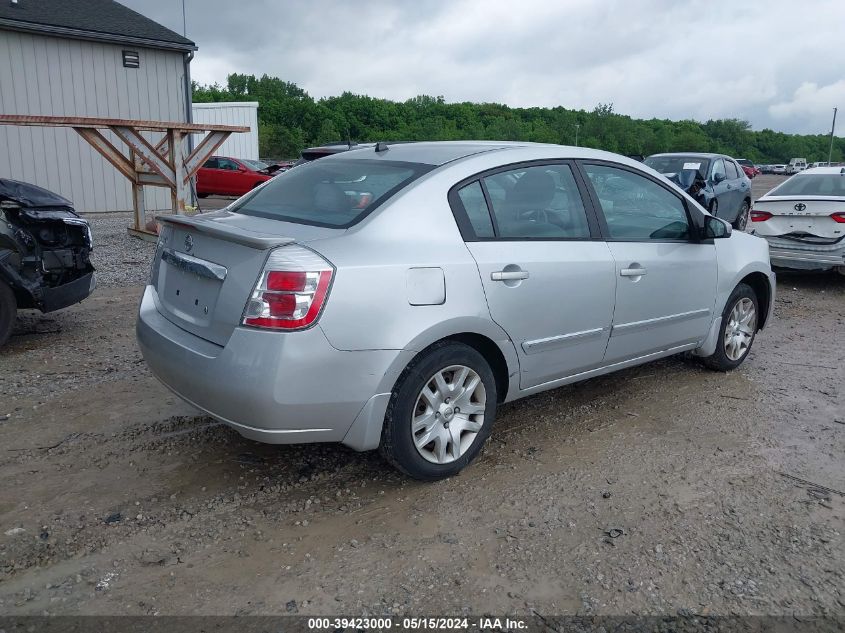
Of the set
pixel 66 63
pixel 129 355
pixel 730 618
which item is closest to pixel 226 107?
pixel 66 63

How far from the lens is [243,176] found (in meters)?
20.8

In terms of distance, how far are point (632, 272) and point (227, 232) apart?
233cm

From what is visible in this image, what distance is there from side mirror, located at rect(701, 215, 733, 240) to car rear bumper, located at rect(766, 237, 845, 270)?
192 inches

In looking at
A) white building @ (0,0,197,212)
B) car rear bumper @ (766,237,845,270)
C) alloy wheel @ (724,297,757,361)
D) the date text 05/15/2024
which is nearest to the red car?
white building @ (0,0,197,212)

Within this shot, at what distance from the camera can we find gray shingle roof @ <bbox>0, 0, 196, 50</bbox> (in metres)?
15.4

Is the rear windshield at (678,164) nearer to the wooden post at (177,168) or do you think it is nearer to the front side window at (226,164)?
the wooden post at (177,168)

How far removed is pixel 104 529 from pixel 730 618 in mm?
2511

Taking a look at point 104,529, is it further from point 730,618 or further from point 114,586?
point 730,618

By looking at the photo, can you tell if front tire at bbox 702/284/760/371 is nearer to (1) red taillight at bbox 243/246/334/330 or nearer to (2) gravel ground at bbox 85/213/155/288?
(1) red taillight at bbox 243/246/334/330

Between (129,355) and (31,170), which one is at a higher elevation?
(31,170)

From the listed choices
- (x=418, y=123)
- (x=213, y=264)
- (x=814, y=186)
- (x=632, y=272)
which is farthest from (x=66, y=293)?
(x=418, y=123)

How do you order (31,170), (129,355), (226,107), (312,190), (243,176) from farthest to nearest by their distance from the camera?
(226,107)
(243,176)
(31,170)
(129,355)
(312,190)

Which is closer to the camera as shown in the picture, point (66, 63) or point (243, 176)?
point (66, 63)

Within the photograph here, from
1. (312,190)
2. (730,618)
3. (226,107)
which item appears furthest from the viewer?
(226,107)
